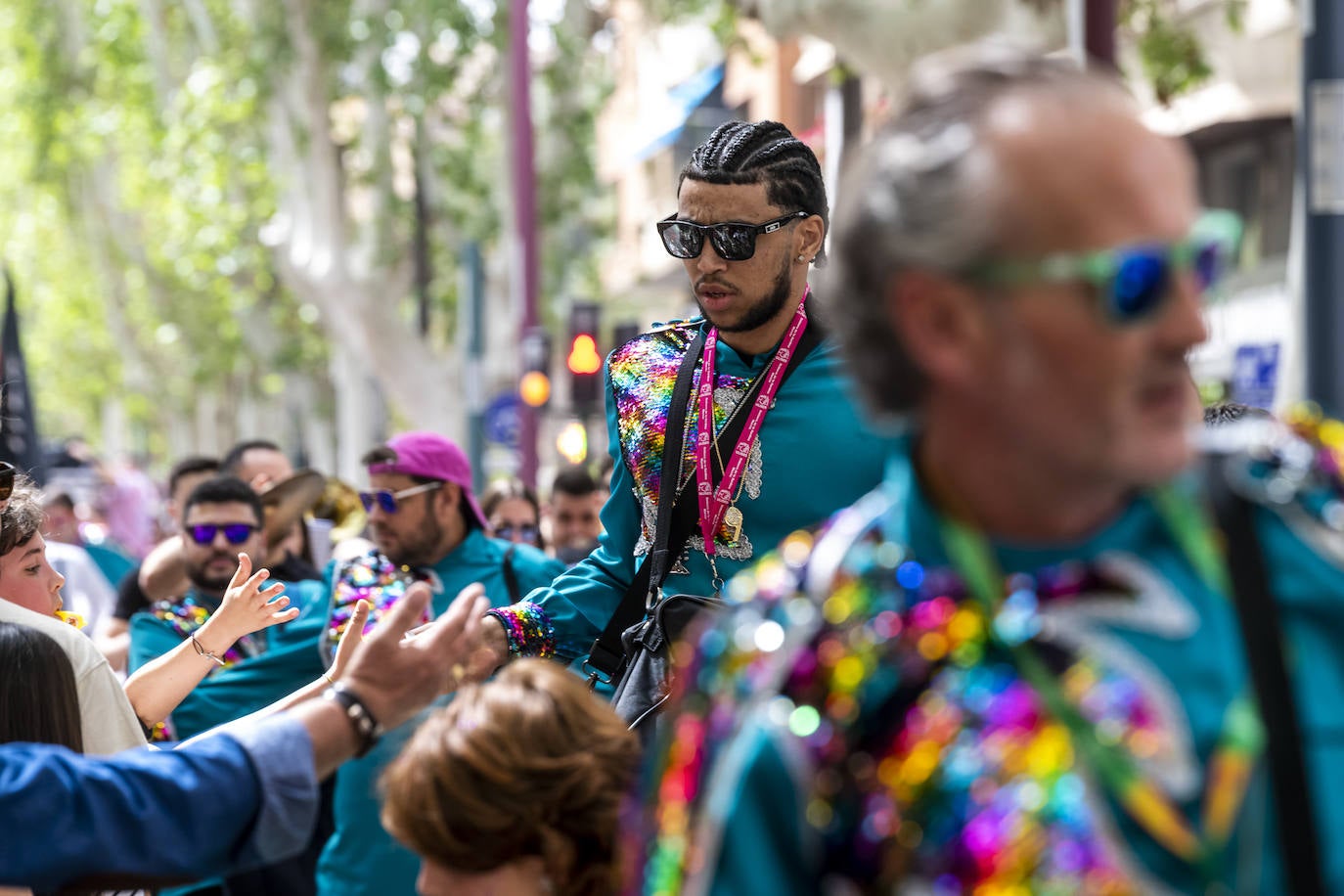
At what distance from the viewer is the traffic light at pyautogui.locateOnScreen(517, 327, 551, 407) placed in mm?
18203

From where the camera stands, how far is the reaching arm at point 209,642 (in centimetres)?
470

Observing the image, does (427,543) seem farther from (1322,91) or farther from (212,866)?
(212,866)

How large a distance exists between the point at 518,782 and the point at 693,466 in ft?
5.23

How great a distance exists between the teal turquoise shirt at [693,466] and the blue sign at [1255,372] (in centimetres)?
713

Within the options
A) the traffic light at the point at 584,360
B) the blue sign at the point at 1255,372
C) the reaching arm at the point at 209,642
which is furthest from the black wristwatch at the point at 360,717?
the traffic light at the point at 584,360

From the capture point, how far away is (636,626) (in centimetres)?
415

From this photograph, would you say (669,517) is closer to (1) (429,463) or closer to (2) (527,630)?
(2) (527,630)

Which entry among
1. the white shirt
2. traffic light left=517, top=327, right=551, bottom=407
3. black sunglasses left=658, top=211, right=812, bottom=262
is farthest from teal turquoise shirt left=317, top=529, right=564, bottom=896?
traffic light left=517, top=327, right=551, bottom=407

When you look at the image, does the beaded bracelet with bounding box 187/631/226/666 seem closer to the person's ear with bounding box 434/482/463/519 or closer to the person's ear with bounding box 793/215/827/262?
the person's ear with bounding box 793/215/827/262

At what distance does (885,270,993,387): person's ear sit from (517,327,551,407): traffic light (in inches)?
640

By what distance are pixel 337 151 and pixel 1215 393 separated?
44.8 feet

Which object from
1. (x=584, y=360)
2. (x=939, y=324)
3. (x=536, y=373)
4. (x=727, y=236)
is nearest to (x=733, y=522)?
(x=727, y=236)

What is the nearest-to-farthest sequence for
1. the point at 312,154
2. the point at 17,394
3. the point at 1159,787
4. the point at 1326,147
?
the point at 1159,787, the point at 1326,147, the point at 17,394, the point at 312,154

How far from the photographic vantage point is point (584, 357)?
16.7 m
